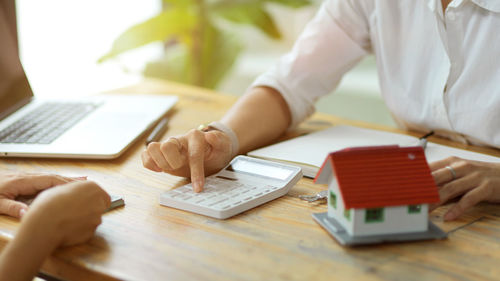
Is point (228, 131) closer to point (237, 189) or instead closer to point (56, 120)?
point (237, 189)

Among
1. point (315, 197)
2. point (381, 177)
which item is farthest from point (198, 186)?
point (381, 177)

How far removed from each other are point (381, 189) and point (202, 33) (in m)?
1.63

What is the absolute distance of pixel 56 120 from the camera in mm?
1092

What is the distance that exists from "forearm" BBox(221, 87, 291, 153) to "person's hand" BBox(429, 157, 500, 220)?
1.20 ft

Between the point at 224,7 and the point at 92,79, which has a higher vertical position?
the point at 224,7

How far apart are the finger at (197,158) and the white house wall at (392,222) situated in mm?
251

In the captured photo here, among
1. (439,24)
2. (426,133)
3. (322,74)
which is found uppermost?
(439,24)

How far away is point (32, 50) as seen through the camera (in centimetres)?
220

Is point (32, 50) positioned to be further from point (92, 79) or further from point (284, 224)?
point (284, 224)

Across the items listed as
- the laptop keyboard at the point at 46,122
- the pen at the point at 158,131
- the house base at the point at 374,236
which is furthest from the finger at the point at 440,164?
the laptop keyboard at the point at 46,122

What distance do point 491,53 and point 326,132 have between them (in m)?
0.34

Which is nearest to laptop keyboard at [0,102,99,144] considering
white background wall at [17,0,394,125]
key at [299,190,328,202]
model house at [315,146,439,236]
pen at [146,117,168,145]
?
pen at [146,117,168,145]

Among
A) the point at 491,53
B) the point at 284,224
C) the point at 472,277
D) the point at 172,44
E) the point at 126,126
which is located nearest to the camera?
the point at 472,277

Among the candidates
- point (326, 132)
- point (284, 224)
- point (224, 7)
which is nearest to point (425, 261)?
point (284, 224)
